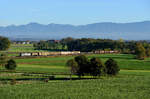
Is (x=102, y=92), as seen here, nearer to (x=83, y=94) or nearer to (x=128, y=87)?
(x=83, y=94)

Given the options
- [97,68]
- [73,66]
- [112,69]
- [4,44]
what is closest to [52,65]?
[73,66]

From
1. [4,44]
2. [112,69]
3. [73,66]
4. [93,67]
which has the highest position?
[4,44]

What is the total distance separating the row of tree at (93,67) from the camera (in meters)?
55.5

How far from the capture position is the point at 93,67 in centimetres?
5584

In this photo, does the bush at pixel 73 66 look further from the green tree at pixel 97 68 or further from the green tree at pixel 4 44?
the green tree at pixel 4 44

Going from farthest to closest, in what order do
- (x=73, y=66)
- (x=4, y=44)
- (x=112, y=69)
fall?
(x=4, y=44) → (x=73, y=66) → (x=112, y=69)

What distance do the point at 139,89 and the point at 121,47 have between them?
12199 cm

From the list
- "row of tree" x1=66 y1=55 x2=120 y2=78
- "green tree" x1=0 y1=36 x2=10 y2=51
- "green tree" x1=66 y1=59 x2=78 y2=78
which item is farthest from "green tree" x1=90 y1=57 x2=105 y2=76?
"green tree" x1=0 y1=36 x2=10 y2=51

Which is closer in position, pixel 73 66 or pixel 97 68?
pixel 97 68

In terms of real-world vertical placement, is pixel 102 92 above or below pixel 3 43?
below

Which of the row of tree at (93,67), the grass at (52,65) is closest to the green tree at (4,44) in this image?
the grass at (52,65)

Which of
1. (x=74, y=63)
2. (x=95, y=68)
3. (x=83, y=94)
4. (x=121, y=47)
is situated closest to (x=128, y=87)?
(x=83, y=94)

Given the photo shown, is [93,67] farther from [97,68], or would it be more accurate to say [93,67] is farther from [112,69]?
[112,69]

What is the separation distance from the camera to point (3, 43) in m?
156
